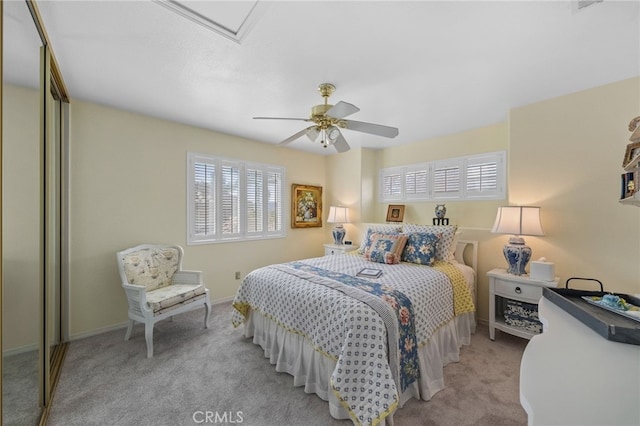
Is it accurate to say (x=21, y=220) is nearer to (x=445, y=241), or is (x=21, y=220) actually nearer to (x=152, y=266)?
(x=152, y=266)

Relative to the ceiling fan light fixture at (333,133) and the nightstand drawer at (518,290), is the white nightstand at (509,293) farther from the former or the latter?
the ceiling fan light fixture at (333,133)

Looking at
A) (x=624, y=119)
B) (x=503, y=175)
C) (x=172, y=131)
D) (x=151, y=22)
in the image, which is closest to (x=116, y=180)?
(x=172, y=131)

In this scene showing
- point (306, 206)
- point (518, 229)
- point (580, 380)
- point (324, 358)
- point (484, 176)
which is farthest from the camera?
point (306, 206)

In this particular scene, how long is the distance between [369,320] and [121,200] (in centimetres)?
309

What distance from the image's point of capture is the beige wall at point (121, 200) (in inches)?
107

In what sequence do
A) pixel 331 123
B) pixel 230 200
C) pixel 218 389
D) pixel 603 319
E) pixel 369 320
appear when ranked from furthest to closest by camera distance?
pixel 230 200
pixel 331 123
pixel 218 389
pixel 369 320
pixel 603 319

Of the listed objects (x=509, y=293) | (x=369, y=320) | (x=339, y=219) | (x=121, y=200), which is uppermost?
(x=121, y=200)

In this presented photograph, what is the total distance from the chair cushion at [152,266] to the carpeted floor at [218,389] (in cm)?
61

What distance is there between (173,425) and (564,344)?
214 centimetres

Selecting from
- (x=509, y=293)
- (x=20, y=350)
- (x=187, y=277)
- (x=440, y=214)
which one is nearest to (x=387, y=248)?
(x=440, y=214)

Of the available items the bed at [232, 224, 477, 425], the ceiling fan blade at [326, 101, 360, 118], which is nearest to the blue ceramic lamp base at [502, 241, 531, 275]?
the bed at [232, 224, 477, 425]

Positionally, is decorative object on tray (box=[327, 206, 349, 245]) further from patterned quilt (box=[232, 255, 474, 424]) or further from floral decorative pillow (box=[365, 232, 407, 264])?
patterned quilt (box=[232, 255, 474, 424])

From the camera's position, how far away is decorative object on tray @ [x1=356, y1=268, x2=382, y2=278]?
7.83ft

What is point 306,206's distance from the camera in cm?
485
